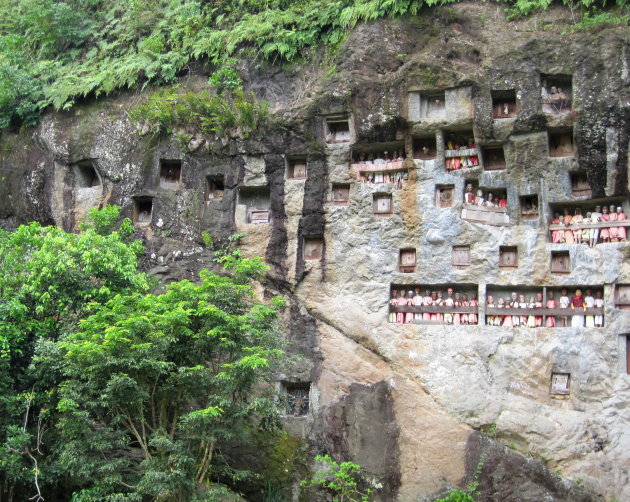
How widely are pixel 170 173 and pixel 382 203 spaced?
7038mm

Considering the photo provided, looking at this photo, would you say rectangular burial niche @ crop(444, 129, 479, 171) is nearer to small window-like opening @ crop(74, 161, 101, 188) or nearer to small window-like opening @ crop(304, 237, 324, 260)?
small window-like opening @ crop(304, 237, 324, 260)

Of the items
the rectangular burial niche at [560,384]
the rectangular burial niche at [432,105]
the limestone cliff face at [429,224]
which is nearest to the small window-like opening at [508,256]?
the limestone cliff face at [429,224]

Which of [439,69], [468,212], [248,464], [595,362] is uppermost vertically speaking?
[439,69]

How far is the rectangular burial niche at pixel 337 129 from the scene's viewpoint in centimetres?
2331

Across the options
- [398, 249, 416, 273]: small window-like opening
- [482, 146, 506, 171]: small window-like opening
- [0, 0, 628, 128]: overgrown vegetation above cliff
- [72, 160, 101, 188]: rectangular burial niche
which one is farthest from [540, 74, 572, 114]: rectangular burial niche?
[72, 160, 101, 188]: rectangular burial niche

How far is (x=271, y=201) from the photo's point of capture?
23.6 meters

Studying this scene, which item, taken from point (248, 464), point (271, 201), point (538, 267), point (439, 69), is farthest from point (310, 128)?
point (248, 464)

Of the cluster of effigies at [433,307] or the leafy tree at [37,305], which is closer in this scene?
the leafy tree at [37,305]

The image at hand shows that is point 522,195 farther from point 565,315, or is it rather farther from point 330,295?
point 330,295

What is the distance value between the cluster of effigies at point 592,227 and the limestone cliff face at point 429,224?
0.34 meters

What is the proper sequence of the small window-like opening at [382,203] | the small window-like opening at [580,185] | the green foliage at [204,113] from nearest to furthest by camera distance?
the small window-like opening at [580,185] < the small window-like opening at [382,203] < the green foliage at [204,113]

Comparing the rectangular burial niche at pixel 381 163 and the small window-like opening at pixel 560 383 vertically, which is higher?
the rectangular burial niche at pixel 381 163

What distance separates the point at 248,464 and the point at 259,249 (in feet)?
20.2

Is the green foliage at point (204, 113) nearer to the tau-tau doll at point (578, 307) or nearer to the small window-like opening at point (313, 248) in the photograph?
the small window-like opening at point (313, 248)
